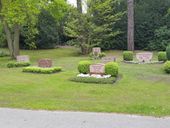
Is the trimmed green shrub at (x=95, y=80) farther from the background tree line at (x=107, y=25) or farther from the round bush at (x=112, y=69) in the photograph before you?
the background tree line at (x=107, y=25)

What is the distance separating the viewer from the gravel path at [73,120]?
26.2 feet

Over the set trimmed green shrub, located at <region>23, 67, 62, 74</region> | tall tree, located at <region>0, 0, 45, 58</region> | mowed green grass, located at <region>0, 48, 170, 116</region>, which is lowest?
mowed green grass, located at <region>0, 48, 170, 116</region>

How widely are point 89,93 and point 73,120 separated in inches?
148

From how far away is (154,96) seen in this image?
38.0ft

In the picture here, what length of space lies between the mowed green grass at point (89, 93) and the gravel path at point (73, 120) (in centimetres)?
58

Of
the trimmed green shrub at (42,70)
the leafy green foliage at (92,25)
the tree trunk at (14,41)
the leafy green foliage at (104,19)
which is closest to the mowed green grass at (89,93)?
the trimmed green shrub at (42,70)

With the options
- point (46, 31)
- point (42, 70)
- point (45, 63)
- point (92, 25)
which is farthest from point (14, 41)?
point (42, 70)

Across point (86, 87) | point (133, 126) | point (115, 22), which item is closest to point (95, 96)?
point (86, 87)

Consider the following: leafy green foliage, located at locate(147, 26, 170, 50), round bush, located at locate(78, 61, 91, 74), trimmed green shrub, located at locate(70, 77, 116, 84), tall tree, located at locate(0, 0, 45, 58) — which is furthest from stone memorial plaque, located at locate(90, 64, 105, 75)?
leafy green foliage, located at locate(147, 26, 170, 50)

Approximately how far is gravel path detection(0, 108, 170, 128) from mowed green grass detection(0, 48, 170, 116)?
58 cm

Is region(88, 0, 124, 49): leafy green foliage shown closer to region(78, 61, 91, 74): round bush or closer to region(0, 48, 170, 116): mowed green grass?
region(0, 48, 170, 116): mowed green grass

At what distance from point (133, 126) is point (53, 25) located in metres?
30.2

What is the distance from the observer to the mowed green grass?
9.90m

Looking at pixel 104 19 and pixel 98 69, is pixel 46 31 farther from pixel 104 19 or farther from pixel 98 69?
pixel 98 69
